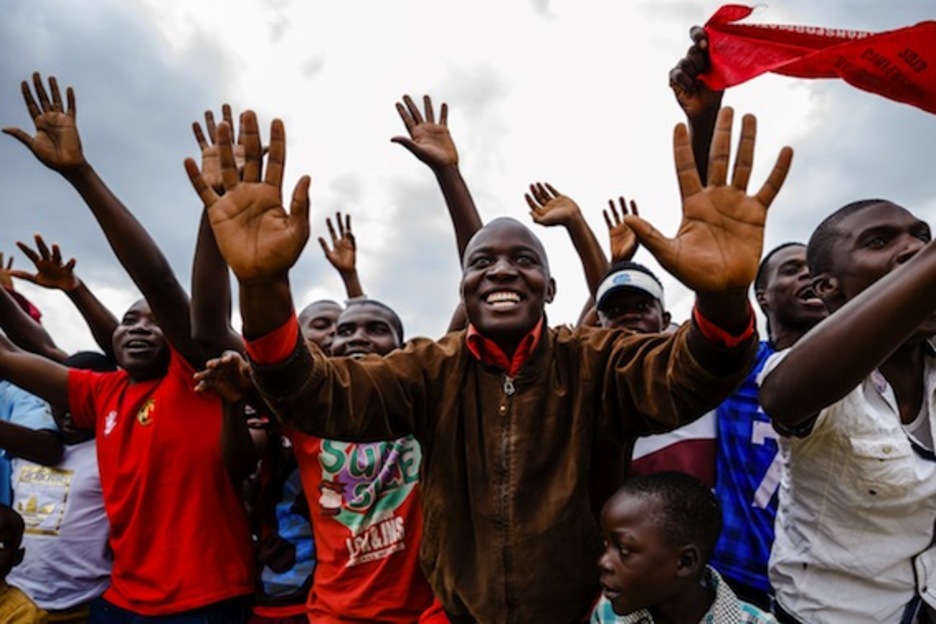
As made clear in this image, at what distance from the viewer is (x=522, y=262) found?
2.61 metres

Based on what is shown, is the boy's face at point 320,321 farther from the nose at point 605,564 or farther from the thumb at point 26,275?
the nose at point 605,564

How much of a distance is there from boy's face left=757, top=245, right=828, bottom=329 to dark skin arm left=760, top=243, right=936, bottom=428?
1.43 m

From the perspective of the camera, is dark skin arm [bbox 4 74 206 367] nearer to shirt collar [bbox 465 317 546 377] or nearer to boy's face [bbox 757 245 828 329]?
shirt collar [bbox 465 317 546 377]

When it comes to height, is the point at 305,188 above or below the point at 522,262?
above

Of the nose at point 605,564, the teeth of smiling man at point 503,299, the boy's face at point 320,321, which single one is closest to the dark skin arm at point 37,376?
the boy's face at point 320,321

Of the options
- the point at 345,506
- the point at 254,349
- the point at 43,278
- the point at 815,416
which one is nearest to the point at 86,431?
the point at 43,278

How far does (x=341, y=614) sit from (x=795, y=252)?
8.47 feet

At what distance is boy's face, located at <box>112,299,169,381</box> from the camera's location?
3.65 metres

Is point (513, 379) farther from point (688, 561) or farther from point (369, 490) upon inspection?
point (369, 490)

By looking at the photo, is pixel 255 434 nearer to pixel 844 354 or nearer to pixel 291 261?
pixel 291 261

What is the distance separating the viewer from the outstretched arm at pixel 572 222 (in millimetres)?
4180

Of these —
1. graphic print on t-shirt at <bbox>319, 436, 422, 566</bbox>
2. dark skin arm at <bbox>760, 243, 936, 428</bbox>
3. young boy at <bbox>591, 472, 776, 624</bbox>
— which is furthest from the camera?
graphic print on t-shirt at <bbox>319, 436, 422, 566</bbox>

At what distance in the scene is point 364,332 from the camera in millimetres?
3688

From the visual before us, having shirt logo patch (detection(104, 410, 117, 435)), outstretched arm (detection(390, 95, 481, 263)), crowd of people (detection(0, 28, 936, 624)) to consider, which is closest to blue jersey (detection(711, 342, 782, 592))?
crowd of people (detection(0, 28, 936, 624))
